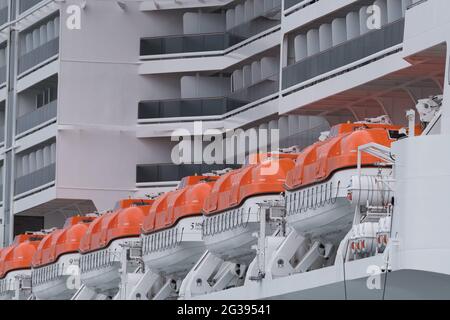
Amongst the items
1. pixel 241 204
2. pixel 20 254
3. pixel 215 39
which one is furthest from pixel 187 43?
pixel 241 204

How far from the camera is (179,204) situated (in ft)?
169

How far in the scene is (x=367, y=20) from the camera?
172 feet

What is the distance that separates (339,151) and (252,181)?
7565 millimetres

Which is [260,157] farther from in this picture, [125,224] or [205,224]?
[125,224]

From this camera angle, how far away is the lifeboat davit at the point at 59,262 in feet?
204

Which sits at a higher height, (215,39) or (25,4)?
(25,4)

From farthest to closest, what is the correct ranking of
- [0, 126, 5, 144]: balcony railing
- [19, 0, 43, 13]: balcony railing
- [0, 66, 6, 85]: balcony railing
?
[0, 126, 5, 144]: balcony railing, [0, 66, 6, 85]: balcony railing, [19, 0, 43, 13]: balcony railing

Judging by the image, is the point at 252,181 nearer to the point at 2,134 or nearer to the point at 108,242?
the point at 108,242

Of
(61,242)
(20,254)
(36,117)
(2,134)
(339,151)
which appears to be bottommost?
(20,254)

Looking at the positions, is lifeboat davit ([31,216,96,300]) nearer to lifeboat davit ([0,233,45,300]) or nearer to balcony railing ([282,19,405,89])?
lifeboat davit ([0,233,45,300])

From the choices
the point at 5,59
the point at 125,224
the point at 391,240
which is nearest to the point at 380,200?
the point at 391,240

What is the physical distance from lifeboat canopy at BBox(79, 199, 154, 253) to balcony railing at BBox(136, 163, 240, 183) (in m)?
22.5

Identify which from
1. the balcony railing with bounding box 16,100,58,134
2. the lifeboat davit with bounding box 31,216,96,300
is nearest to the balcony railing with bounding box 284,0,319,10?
the lifeboat davit with bounding box 31,216,96,300

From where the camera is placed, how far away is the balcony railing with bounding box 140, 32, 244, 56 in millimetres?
81875
